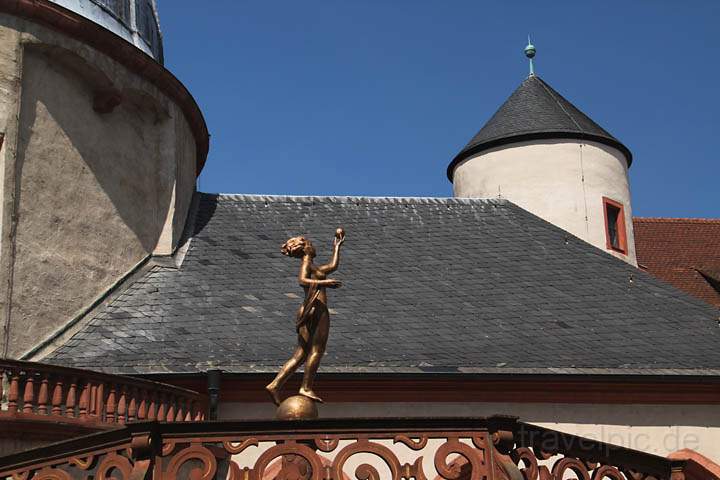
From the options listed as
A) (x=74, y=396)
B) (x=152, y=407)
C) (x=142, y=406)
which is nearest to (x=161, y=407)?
(x=152, y=407)

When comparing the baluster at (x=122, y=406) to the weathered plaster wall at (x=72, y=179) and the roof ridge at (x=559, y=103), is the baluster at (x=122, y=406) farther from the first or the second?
the roof ridge at (x=559, y=103)

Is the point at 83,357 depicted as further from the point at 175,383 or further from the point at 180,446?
the point at 180,446

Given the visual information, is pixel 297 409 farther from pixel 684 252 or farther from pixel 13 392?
pixel 684 252

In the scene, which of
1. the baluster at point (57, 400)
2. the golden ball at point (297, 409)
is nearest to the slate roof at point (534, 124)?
the baluster at point (57, 400)

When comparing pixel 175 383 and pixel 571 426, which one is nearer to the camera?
pixel 175 383

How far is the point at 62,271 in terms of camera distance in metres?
15.1

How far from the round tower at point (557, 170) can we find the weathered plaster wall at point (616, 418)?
7.23 metres

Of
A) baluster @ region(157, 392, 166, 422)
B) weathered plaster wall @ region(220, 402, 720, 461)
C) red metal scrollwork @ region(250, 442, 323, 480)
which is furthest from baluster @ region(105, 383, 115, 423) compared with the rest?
red metal scrollwork @ region(250, 442, 323, 480)

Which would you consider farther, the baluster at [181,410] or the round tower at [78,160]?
the round tower at [78,160]

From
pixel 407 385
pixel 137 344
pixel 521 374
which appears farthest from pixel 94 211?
pixel 521 374

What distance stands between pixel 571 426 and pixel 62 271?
306 inches

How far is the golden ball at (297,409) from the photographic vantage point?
28.4ft

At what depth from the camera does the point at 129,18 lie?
1781cm

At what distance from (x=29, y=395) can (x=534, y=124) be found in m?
14.7
